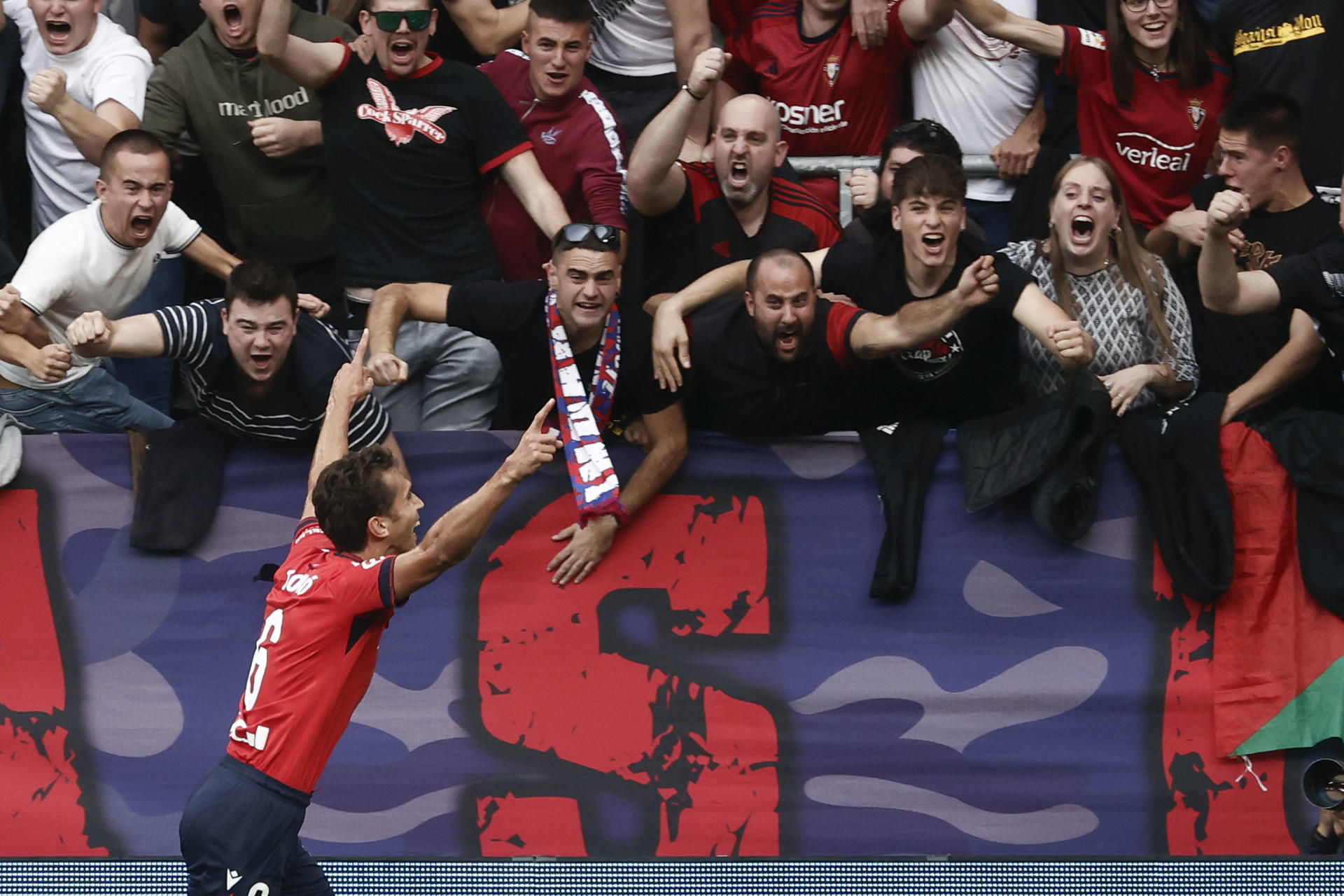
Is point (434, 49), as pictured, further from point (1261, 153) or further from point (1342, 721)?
point (1342, 721)

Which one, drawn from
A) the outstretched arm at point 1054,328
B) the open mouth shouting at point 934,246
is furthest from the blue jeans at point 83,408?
the outstretched arm at point 1054,328

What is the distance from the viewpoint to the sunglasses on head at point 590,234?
6297 mm

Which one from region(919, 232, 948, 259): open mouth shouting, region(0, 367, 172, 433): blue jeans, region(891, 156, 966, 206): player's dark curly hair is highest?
region(891, 156, 966, 206): player's dark curly hair

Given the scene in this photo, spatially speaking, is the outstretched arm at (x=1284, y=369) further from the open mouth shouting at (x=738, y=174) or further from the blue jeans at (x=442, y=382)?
the blue jeans at (x=442, y=382)

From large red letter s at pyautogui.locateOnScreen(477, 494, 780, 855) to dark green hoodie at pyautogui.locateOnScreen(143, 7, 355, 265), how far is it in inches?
72.8

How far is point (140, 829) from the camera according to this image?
21.9ft

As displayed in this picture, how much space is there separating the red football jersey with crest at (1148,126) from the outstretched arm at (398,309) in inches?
110

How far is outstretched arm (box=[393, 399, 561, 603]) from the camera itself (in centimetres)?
484

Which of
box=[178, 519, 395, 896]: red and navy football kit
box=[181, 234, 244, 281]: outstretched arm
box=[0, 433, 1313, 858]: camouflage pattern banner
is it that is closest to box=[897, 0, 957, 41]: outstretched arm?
box=[0, 433, 1313, 858]: camouflage pattern banner

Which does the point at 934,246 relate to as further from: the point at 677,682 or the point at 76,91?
the point at 76,91

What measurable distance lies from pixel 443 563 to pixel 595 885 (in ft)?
5.66

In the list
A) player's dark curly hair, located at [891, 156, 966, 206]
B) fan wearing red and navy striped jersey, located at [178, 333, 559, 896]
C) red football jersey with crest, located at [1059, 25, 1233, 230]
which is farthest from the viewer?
red football jersey with crest, located at [1059, 25, 1233, 230]

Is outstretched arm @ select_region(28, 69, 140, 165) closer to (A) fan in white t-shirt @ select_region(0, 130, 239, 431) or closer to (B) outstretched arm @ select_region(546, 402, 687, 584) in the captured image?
(A) fan in white t-shirt @ select_region(0, 130, 239, 431)

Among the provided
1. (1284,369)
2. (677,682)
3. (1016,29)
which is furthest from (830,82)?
(677,682)
